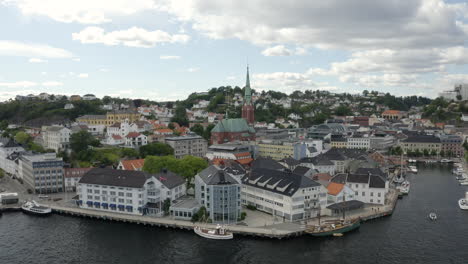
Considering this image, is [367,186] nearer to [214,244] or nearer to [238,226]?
[238,226]

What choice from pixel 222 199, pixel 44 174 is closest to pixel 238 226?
pixel 222 199

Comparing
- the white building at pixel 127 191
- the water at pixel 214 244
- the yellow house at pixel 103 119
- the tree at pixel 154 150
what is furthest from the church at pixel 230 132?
the water at pixel 214 244

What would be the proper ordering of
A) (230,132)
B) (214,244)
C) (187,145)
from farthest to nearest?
1. (230,132)
2. (187,145)
3. (214,244)

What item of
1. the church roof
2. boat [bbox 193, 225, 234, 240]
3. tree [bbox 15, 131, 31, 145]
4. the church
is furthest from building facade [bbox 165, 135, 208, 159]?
boat [bbox 193, 225, 234, 240]

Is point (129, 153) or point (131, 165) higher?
point (129, 153)

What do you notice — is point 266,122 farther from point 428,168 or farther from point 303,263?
point 303,263

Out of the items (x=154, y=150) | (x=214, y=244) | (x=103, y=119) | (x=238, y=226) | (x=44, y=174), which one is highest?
(x=103, y=119)

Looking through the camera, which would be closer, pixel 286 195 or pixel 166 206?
pixel 286 195

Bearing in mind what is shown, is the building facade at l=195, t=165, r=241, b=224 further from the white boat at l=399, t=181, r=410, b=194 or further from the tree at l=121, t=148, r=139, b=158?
the tree at l=121, t=148, r=139, b=158
